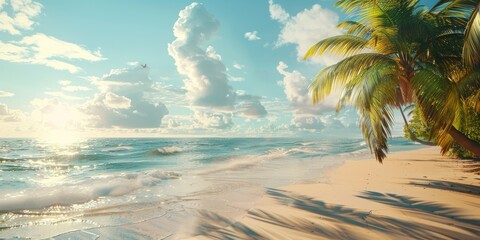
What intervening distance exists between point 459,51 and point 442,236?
18.2ft

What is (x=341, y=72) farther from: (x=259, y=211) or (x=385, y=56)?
(x=259, y=211)

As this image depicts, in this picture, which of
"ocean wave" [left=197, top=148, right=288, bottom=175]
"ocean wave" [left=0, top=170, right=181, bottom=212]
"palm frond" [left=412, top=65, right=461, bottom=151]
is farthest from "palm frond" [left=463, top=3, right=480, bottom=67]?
"ocean wave" [left=197, top=148, right=288, bottom=175]

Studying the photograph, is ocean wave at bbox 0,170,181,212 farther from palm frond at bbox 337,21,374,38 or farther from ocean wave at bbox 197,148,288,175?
palm frond at bbox 337,21,374,38

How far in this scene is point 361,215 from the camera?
18.4 ft

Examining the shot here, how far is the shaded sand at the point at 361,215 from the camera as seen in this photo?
4656 millimetres

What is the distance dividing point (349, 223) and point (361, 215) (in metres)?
0.63

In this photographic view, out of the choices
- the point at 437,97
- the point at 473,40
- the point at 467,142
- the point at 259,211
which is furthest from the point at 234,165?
the point at 473,40

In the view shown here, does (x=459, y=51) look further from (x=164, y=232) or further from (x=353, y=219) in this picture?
(x=164, y=232)

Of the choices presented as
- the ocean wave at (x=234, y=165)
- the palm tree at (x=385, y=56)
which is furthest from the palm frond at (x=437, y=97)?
the ocean wave at (x=234, y=165)

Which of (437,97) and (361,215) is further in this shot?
(437,97)


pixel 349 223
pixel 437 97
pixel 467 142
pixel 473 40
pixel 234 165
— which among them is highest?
pixel 473 40

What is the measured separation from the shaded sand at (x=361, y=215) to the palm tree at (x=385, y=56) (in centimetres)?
140

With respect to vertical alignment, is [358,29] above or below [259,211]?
above

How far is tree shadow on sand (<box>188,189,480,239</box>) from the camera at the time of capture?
180 inches
